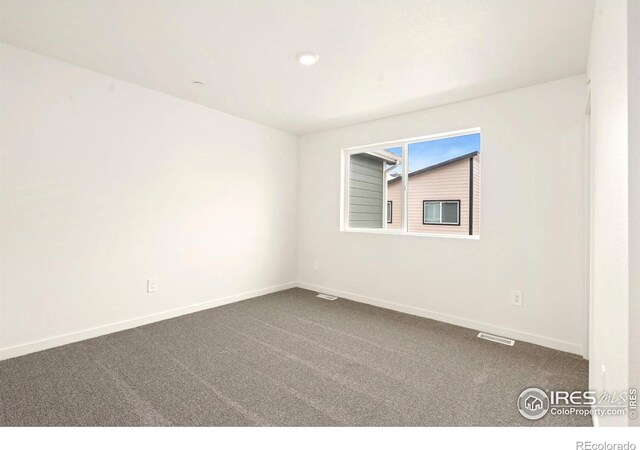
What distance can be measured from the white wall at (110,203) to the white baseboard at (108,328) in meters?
0.01

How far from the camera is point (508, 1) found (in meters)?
1.82

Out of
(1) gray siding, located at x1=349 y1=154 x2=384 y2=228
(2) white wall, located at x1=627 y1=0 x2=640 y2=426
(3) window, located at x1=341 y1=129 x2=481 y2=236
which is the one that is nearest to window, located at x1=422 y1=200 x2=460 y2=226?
(3) window, located at x1=341 y1=129 x2=481 y2=236

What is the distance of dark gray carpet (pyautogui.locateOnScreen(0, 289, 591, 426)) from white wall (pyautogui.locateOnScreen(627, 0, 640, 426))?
107cm

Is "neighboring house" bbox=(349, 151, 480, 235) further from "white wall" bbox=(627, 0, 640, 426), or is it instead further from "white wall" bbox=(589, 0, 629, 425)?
"white wall" bbox=(627, 0, 640, 426)

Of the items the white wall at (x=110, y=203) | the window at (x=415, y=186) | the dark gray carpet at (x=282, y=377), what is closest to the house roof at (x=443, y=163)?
the window at (x=415, y=186)

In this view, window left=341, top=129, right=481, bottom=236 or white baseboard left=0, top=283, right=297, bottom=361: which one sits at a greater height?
window left=341, top=129, right=481, bottom=236

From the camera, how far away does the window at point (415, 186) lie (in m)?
3.61

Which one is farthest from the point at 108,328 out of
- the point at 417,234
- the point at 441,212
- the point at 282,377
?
the point at 441,212

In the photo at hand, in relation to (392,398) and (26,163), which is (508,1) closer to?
(392,398)

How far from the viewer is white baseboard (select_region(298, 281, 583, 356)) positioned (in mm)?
2729

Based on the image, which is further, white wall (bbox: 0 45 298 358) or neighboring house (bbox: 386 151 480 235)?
neighboring house (bbox: 386 151 480 235)
